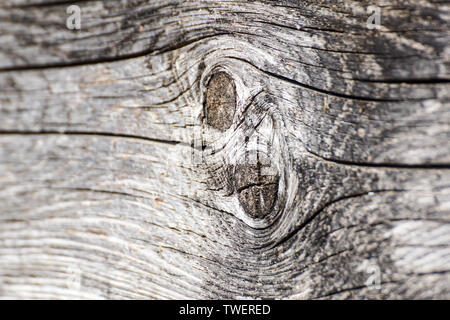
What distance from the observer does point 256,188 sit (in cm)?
128

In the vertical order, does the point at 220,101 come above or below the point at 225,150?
above

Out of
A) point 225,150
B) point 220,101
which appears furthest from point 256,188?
point 220,101

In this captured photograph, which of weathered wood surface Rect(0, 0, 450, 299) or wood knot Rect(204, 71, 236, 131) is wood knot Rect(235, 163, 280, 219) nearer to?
weathered wood surface Rect(0, 0, 450, 299)

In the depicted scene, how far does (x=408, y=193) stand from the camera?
42.7 inches

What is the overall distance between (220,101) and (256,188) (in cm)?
33

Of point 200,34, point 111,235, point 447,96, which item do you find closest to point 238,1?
point 200,34

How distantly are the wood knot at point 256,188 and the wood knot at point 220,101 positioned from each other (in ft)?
0.57

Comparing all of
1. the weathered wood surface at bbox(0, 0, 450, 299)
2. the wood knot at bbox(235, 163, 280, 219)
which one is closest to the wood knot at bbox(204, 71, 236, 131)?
the weathered wood surface at bbox(0, 0, 450, 299)

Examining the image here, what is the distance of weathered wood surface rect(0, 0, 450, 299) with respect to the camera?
1094mm

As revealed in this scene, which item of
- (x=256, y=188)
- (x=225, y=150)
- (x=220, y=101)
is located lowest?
(x=256, y=188)

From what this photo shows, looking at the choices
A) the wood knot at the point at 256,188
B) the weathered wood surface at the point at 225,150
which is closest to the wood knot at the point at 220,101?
the weathered wood surface at the point at 225,150

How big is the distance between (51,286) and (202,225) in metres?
0.65

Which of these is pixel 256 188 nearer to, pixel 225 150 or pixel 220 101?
pixel 225 150

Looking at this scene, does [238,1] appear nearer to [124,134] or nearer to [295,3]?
[295,3]
